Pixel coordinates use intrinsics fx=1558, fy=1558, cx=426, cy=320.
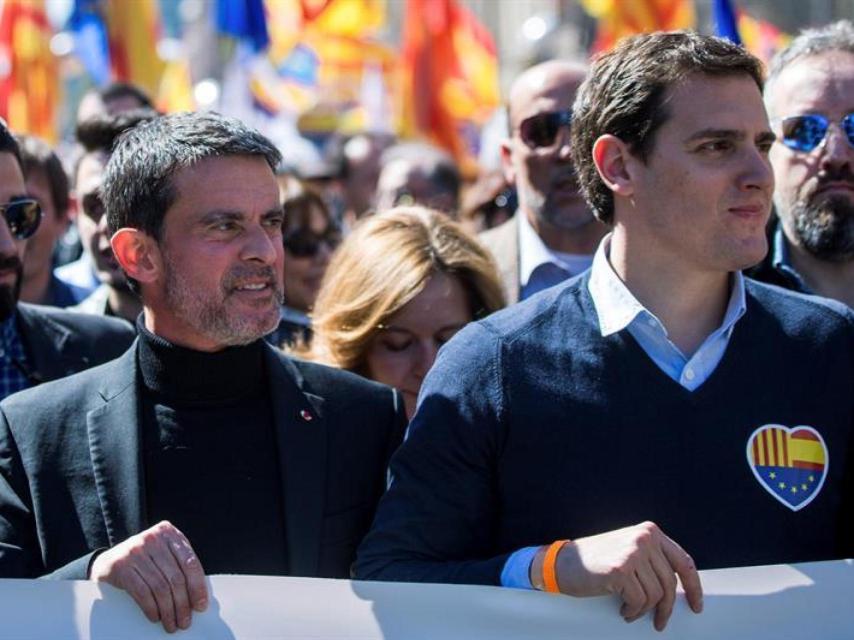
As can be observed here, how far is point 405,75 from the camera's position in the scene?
12.6m

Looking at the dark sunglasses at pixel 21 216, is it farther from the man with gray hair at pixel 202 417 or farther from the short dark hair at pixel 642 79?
the short dark hair at pixel 642 79

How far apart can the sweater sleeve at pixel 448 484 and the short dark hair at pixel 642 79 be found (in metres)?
0.57

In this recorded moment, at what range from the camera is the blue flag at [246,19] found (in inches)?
384

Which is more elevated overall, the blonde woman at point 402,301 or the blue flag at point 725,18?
the blue flag at point 725,18

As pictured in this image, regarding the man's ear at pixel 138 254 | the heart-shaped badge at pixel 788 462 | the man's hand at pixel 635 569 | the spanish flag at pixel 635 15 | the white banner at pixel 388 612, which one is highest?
the spanish flag at pixel 635 15

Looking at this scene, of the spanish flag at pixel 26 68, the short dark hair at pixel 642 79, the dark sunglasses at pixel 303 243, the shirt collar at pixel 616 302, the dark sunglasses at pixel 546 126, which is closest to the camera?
the shirt collar at pixel 616 302

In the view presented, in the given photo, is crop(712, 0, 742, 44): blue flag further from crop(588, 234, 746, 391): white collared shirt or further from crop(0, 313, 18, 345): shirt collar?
crop(588, 234, 746, 391): white collared shirt

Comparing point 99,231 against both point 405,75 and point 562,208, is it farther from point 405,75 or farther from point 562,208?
point 405,75

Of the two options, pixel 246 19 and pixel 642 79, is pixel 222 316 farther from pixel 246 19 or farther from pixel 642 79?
pixel 246 19

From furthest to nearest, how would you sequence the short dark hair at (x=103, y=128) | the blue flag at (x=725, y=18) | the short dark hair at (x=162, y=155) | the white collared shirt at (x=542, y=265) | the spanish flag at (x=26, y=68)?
the spanish flag at (x=26, y=68) < the blue flag at (x=725, y=18) < the short dark hair at (x=103, y=128) < the white collared shirt at (x=542, y=265) < the short dark hair at (x=162, y=155)

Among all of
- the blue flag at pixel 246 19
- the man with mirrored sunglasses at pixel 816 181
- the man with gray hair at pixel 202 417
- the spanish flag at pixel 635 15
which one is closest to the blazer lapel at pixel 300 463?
the man with gray hair at pixel 202 417

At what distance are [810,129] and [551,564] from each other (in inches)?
80.0

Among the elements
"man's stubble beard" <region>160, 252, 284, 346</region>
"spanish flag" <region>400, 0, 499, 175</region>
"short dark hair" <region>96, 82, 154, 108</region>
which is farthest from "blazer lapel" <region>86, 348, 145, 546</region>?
"spanish flag" <region>400, 0, 499, 175</region>

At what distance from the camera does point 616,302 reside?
3.23 metres
